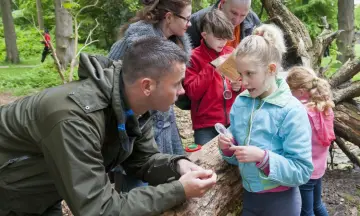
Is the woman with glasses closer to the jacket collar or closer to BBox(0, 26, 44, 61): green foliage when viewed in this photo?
the jacket collar

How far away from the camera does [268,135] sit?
86.9 inches

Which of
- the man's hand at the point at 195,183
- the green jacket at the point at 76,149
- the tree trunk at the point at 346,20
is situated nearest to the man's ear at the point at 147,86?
the green jacket at the point at 76,149

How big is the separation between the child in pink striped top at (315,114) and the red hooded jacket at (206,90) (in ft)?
1.86

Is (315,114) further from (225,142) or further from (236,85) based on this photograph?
(225,142)

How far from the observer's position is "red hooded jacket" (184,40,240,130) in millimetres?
3180

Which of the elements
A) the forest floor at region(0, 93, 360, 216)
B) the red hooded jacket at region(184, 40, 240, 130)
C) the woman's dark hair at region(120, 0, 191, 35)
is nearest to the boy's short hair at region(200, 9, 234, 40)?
the red hooded jacket at region(184, 40, 240, 130)

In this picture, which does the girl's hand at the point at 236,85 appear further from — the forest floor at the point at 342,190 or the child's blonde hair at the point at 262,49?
the forest floor at the point at 342,190

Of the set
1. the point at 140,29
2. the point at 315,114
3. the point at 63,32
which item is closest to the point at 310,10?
the point at 63,32

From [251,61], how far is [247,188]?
2.44 ft

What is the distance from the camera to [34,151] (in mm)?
1915

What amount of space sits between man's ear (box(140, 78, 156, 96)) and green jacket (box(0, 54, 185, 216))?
0.11m

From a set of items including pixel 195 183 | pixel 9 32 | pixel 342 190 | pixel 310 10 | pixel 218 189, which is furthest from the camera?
pixel 9 32

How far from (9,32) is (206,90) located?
1724 cm

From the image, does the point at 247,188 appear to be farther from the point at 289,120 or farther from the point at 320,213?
the point at 320,213
